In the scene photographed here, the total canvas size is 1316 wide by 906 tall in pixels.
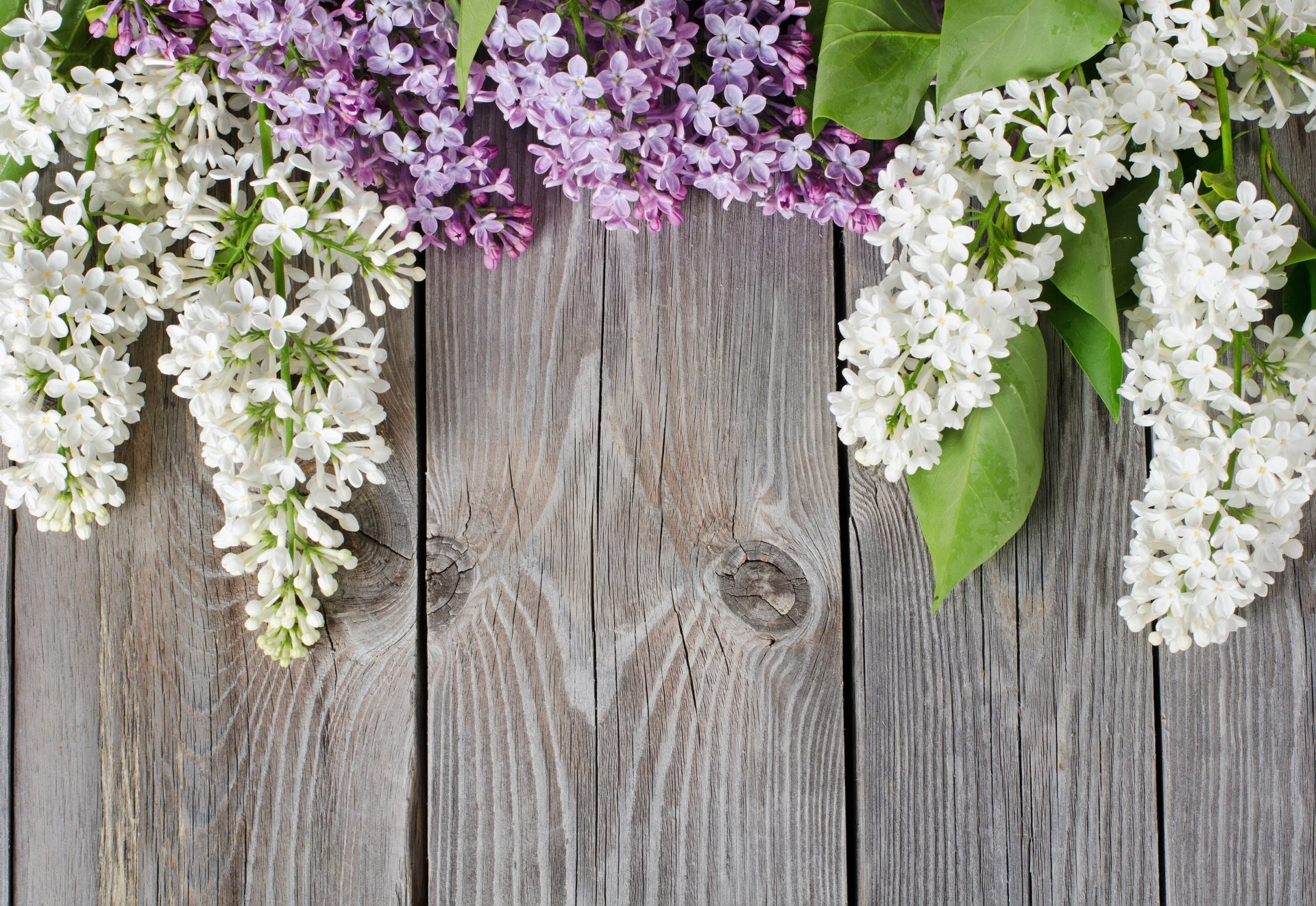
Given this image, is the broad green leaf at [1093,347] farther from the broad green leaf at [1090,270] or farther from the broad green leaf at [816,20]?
the broad green leaf at [816,20]

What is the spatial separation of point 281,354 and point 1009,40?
59 cm

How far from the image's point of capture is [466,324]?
31.3 inches

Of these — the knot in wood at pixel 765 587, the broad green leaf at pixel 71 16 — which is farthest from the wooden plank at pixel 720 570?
the broad green leaf at pixel 71 16

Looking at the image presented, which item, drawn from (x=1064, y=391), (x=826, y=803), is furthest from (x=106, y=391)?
(x=1064, y=391)

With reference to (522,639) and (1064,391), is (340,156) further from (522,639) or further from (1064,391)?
(1064,391)

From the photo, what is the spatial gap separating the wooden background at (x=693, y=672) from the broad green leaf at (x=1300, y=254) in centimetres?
18

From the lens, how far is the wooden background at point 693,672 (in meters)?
0.79

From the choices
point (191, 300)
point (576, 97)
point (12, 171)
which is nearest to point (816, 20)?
point (576, 97)

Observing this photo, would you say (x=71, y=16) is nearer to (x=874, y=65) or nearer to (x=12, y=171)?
(x=12, y=171)

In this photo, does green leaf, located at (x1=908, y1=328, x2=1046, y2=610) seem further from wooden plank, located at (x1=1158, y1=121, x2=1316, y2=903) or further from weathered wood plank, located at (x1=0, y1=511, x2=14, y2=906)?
weathered wood plank, located at (x1=0, y1=511, x2=14, y2=906)

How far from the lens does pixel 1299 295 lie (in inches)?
28.7

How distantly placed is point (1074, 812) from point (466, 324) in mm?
713

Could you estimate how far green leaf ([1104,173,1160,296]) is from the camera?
71 cm

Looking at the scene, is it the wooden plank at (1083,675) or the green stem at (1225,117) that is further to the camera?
the wooden plank at (1083,675)
